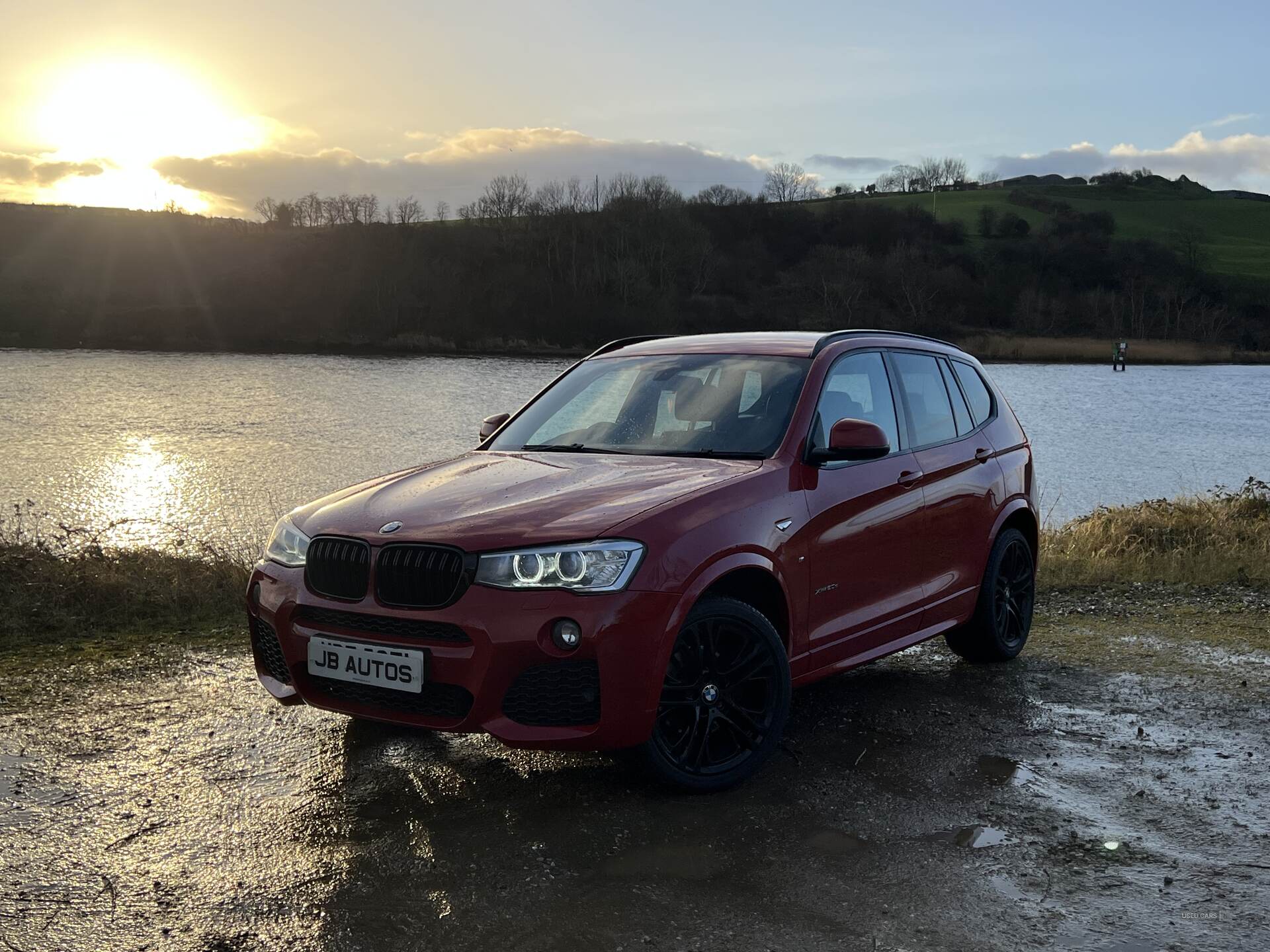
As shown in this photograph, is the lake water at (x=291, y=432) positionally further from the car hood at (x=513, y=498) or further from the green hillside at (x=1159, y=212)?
the green hillside at (x=1159, y=212)

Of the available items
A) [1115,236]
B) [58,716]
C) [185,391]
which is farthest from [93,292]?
[1115,236]

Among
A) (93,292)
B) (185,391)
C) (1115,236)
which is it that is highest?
(1115,236)

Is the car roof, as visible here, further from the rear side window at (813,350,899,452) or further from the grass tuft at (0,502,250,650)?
the grass tuft at (0,502,250,650)

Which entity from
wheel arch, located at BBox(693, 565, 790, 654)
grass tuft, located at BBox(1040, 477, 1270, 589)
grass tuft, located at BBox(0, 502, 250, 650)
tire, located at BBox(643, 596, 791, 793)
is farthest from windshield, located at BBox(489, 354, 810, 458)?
grass tuft, located at BBox(1040, 477, 1270, 589)

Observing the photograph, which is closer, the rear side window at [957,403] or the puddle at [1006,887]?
the puddle at [1006,887]

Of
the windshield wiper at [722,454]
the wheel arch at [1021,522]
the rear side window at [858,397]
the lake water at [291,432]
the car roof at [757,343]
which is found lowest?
the lake water at [291,432]

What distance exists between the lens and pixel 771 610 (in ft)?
15.4

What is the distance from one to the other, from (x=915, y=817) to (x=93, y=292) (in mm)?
75728

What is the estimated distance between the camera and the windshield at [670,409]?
5094 millimetres

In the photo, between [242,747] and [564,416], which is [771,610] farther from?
[242,747]

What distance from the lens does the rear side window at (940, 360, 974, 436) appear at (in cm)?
631

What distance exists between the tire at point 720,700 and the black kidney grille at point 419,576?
83 cm

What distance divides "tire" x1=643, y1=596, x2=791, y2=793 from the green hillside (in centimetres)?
11436

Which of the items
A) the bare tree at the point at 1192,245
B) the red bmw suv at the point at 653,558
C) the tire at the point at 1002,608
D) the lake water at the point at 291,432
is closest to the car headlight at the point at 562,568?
the red bmw suv at the point at 653,558
